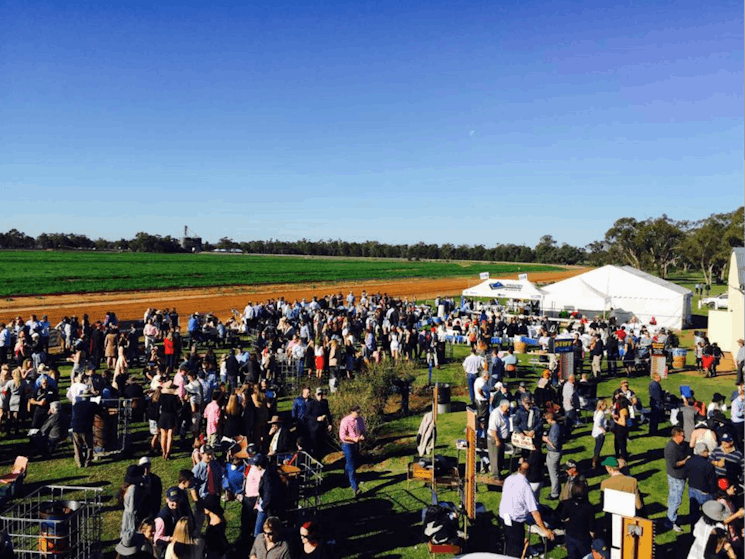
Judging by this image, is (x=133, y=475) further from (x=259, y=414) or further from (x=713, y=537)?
(x=713, y=537)

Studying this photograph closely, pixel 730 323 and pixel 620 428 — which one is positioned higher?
pixel 730 323

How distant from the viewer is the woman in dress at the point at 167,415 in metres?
9.95

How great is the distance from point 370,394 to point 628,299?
66.9 ft

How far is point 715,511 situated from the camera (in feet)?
19.7

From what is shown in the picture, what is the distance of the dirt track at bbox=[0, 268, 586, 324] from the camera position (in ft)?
114

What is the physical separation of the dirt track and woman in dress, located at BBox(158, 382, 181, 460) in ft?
80.8

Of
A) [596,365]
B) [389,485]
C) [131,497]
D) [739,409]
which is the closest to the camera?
[131,497]

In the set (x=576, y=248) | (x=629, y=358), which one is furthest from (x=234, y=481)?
(x=576, y=248)

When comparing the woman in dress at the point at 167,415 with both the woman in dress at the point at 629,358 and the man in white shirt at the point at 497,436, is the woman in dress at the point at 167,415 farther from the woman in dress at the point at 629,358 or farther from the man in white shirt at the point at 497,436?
the woman in dress at the point at 629,358

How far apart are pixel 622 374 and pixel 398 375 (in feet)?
28.3

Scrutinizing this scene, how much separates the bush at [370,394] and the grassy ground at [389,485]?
41 cm

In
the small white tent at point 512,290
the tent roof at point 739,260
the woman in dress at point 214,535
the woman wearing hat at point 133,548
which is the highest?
the tent roof at point 739,260

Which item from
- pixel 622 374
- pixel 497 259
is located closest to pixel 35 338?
pixel 622 374

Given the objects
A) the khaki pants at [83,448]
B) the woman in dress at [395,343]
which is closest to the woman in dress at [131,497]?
the khaki pants at [83,448]
